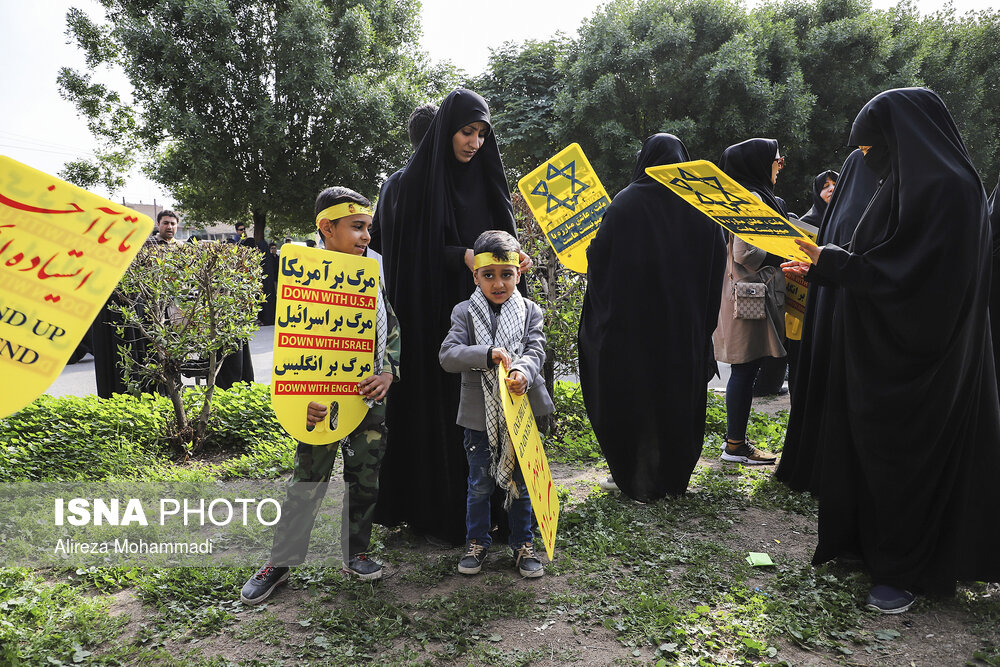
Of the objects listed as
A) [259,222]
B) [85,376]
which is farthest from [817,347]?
[259,222]

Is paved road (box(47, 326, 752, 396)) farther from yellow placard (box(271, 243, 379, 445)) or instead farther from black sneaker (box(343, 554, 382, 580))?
yellow placard (box(271, 243, 379, 445))

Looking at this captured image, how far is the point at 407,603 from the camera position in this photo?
2752 millimetres

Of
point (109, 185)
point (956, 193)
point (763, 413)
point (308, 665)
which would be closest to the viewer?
point (308, 665)

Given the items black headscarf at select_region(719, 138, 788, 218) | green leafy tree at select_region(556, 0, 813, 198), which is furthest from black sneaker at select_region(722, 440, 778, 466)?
green leafy tree at select_region(556, 0, 813, 198)

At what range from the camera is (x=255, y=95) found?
15.5 metres

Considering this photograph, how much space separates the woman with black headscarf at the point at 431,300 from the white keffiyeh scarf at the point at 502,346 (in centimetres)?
35

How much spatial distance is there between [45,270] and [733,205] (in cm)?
251

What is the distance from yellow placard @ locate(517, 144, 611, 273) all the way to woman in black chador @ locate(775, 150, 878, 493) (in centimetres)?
139

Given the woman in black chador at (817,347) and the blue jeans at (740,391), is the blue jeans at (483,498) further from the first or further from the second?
the blue jeans at (740,391)

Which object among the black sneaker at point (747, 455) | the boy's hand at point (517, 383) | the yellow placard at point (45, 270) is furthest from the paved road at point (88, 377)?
the yellow placard at point (45, 270)

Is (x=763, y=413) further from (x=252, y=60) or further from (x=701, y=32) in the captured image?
(x=252, y=60)

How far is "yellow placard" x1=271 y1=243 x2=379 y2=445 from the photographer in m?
2.64

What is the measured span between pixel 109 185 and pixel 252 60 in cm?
580

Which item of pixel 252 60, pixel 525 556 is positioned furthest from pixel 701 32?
pixel 525 556
